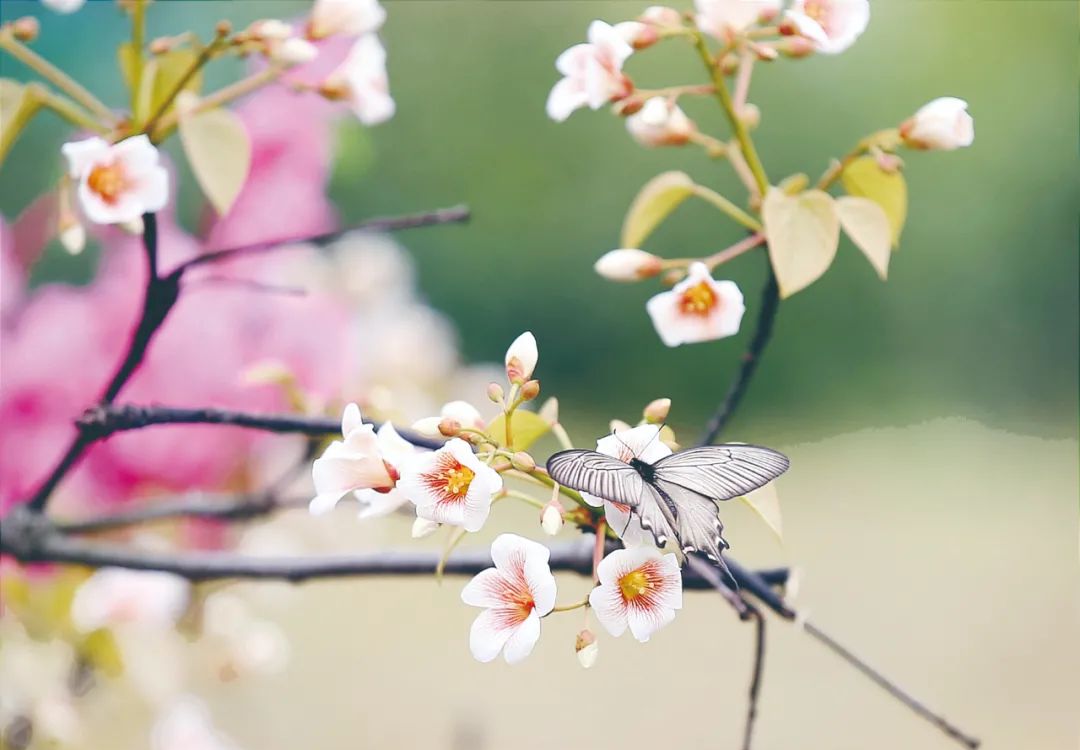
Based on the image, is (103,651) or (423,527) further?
(103,651)

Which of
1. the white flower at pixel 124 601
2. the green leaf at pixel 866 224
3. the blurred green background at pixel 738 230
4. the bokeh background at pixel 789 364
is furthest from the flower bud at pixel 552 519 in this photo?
the blurred green background at pixel 738 230

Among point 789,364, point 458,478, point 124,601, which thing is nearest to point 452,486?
point 458,478

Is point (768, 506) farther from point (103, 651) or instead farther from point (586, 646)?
point (103, 651)

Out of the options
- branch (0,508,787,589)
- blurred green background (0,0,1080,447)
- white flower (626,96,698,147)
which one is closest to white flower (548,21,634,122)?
white flower (626,96,698,147)

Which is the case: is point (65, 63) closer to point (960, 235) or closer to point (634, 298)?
point (634, 298)

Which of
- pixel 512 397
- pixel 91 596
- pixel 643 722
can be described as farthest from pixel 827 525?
pixel 512 397

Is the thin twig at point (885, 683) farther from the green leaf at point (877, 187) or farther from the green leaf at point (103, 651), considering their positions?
the green leaf at point (103, 651)
